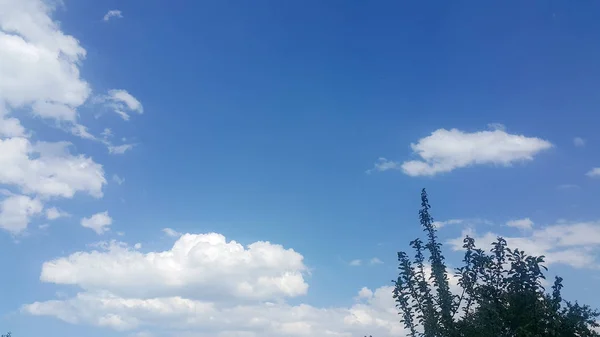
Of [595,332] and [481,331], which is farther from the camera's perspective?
[595,332]

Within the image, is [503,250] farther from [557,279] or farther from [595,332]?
[595,332]

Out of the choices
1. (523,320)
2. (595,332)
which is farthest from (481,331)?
(595,332)

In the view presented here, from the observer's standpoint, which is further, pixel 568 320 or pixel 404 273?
pixel 404 273

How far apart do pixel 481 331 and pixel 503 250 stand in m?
4.47

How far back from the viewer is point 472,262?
32.8 meters

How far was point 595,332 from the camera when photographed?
32.0 metres

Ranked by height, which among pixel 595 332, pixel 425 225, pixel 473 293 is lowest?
pixel 595 332

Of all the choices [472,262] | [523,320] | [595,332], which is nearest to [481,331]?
[523,320]

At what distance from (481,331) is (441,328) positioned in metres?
2.53

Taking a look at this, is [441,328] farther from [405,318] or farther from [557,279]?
[557,279]

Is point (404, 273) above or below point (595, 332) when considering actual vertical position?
above

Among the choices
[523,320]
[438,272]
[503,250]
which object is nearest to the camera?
[523,320]

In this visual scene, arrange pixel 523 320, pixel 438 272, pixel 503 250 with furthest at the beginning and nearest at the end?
pixel 438 272 < pixel 503 250 < pixel 523 320

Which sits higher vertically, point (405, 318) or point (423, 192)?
point (423, 192)
